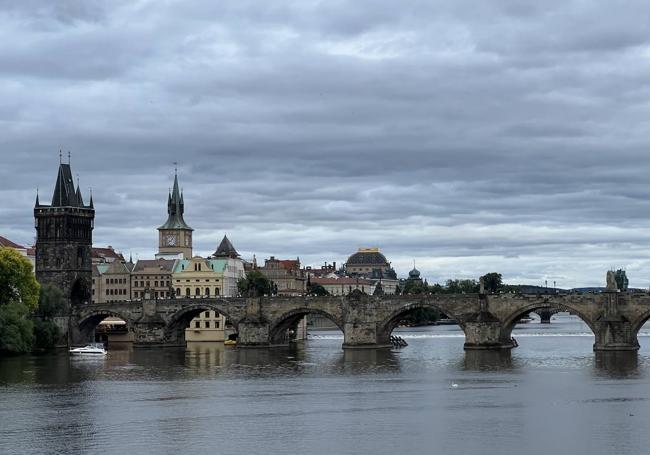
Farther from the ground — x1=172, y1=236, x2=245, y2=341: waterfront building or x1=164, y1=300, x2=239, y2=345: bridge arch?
x1=172, y1=236, x2=245, y2=341: waterfront building

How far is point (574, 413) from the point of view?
70.5 metres

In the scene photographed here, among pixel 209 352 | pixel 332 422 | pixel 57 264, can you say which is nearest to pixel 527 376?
pixel 332 422

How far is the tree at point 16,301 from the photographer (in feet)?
377

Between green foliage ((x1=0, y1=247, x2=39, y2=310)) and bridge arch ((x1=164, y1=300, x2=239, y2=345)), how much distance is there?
61.6ft

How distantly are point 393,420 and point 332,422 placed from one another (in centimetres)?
320

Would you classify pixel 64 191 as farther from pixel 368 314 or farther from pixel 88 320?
pixel 368 314

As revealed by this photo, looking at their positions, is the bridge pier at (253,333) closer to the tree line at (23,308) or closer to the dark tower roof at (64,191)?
the tree line at (23,308)

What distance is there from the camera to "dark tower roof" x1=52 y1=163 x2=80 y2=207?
504 feet

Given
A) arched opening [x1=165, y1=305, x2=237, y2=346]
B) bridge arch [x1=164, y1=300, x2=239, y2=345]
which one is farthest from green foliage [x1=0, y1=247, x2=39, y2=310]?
arched opening [x1=165, y1=305, x2=237, y2=346]

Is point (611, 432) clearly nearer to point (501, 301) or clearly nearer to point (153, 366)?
point (153, 366)

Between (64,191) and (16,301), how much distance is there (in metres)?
32.8

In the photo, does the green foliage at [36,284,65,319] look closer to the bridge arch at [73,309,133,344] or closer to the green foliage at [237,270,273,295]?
the bridge arch at [73,309,133,344]

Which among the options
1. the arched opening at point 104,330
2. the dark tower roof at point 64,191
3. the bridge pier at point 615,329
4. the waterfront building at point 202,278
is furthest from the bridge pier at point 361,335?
the dark tower roof at point 64,191

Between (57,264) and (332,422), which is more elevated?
(57,264)
